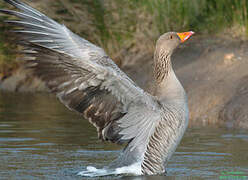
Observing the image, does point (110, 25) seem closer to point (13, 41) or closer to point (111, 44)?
point (111, 44)

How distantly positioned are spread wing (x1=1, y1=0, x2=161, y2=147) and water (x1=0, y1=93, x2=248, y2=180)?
2.53 ft

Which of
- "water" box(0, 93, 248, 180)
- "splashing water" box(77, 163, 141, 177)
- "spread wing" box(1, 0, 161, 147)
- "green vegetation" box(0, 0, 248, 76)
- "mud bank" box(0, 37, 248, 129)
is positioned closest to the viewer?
"spread wing" box(1, 0, 161, 147)

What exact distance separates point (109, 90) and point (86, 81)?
34 cm

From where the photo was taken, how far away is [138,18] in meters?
17.0

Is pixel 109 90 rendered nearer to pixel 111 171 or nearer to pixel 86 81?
pixel 86 81

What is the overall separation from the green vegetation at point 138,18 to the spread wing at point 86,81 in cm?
801

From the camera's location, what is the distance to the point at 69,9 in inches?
675

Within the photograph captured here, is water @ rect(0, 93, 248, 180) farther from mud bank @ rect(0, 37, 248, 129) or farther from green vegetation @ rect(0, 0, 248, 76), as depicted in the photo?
green vegetation @ rect(0, 0, 248, 76)

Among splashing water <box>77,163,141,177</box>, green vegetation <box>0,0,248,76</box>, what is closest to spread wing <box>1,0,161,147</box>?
splashing water <box>77,163,141,177</box>

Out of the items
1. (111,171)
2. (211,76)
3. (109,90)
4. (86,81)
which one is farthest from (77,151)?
(211,76)

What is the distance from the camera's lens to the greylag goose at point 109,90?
7184mm

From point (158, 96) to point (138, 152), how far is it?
84 centimetres

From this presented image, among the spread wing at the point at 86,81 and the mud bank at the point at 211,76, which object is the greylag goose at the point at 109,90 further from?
the mud bank at the point at 211,76

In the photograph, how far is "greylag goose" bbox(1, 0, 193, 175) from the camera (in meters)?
7.18
